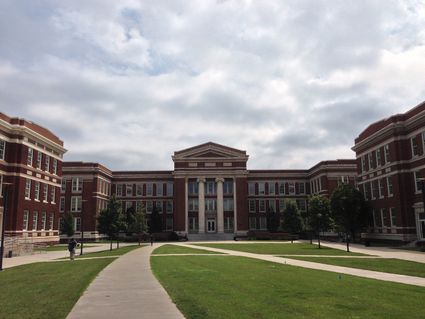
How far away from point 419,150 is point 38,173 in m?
43.9

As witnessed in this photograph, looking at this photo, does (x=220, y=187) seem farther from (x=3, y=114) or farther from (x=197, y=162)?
(x=3, y=114)

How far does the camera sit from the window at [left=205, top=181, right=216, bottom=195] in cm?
7885

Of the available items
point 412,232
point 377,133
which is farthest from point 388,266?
point 377,133

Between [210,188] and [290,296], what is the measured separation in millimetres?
67449

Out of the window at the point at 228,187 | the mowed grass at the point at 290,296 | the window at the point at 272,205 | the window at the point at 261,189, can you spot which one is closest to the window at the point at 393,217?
the mowed grass at the point at 290,296

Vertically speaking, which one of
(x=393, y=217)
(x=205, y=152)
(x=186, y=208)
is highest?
(x=205, y=152)

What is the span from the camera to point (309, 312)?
9.41 meters

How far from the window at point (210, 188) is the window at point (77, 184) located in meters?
23.6

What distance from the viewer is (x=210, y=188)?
79.0m

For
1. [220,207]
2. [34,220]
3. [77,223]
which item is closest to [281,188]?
[220,207]

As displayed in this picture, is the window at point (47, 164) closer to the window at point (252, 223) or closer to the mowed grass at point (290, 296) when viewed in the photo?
the mowed grass at point (290, 296)

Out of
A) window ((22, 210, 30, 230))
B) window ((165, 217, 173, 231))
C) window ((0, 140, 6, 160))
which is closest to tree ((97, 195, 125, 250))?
window ((22, 210, 30, 230))

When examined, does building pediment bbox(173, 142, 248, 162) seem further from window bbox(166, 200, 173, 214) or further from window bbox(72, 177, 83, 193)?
window bbox(72, 177, 83, 193)

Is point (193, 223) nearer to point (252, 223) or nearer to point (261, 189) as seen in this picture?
point (252, 223)
